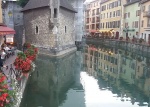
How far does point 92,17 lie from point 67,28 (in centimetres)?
5234

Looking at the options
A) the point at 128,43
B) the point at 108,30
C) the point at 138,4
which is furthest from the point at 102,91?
the point at 108,30

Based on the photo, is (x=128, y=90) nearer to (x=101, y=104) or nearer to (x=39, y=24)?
(x=101, y=104)

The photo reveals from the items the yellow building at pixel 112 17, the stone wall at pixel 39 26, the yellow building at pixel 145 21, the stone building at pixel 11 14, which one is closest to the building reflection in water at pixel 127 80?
the stone wall at pixel 39 26

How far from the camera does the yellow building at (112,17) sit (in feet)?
195

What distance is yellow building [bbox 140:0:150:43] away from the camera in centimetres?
4316

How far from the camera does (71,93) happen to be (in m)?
15.8

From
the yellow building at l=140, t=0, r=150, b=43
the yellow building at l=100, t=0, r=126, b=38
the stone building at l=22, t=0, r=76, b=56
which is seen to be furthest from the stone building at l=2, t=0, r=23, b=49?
the yellow building at l=100, t=0, r=126, b=38

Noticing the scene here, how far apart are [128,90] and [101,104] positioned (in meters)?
4.13

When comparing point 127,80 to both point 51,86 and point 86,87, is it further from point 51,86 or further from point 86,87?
point 51,86

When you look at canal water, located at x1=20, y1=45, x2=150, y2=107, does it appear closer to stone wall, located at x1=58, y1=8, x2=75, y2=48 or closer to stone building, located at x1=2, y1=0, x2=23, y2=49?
stone wall, located at x1=58, y1=8, x2=75, y2=48

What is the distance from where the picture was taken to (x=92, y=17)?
8769cm

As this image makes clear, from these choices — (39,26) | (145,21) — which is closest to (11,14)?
(39,26)

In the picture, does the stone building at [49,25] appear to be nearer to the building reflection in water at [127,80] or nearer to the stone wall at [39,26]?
the stone wall at [39,26]

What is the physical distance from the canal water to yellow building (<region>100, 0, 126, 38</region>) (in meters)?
34.9
